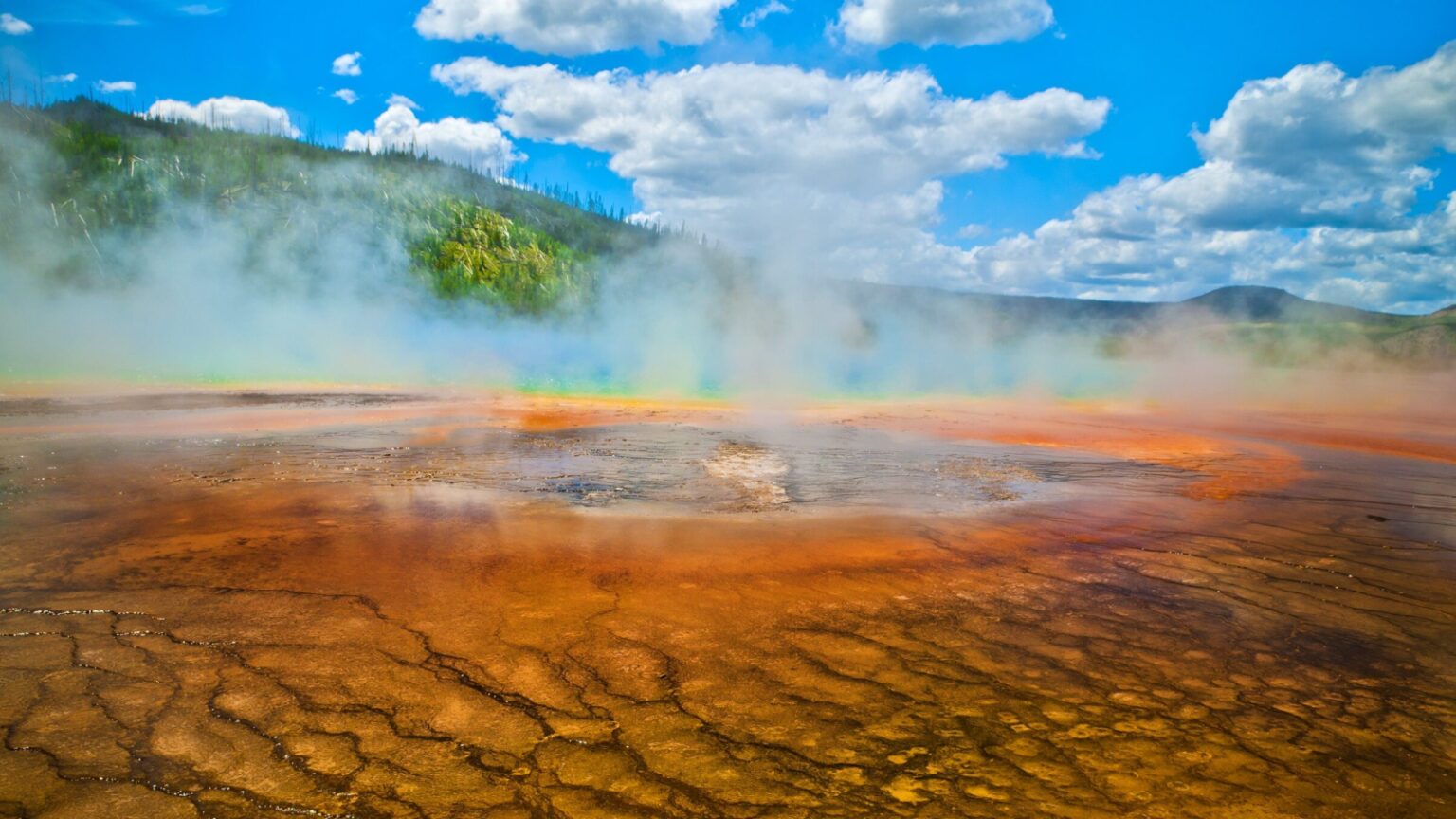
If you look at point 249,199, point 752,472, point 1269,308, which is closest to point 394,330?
point 249,199

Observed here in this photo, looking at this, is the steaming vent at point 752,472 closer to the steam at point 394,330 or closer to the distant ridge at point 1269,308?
the steam at point 394,330

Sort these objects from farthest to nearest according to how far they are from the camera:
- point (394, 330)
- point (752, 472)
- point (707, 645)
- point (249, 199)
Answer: point (249, 199) → point (394, 330) → point (752, 472) → point (707, 645)

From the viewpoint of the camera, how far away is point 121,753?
2.54 meters

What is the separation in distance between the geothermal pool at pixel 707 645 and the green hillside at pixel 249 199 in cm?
3417

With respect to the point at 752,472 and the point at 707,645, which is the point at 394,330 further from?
the point at 707,645

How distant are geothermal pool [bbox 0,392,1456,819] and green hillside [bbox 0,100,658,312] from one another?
34.2m

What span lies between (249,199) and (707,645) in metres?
44.4

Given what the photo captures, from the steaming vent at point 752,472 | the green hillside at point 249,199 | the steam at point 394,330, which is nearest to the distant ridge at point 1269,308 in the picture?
the steam at point 394,330

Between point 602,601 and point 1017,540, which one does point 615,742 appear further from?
point 1017,540

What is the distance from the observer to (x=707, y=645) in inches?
141

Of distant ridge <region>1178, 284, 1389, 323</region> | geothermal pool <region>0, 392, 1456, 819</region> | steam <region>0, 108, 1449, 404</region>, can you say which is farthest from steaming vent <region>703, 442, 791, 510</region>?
distant ridge <region>1178, 284, 1389, 323</region>

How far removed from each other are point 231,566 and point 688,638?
→ 2.74 metres

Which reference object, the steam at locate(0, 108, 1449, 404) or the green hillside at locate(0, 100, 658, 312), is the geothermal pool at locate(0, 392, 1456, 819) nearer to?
the steam at locate(0, 108, 1449, 404)

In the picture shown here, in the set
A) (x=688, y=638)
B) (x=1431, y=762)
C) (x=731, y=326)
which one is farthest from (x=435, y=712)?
(x=731, y=326)
